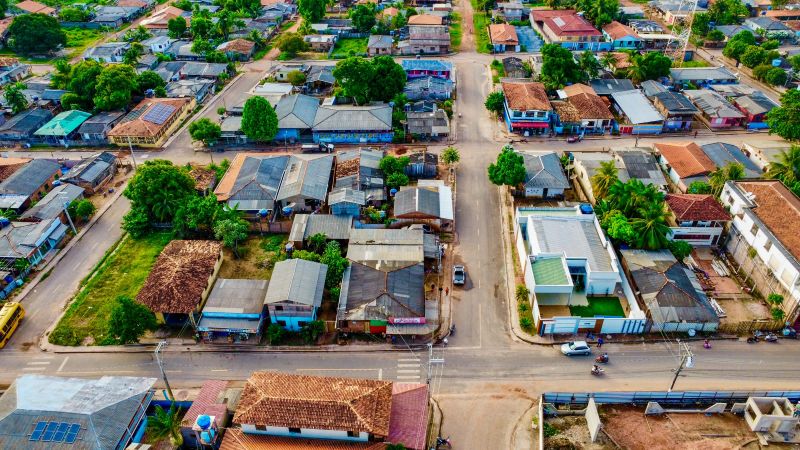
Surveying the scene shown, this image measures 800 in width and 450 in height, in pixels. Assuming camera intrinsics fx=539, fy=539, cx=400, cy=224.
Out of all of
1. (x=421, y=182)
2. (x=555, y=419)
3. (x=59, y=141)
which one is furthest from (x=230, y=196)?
(x=555, y=419)

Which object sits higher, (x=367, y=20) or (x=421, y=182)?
(x=367, y=20)

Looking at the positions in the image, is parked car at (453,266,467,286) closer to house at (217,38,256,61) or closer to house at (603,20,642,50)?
house at (217,38,256,61)

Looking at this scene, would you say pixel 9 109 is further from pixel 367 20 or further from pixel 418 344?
pixel 418 344

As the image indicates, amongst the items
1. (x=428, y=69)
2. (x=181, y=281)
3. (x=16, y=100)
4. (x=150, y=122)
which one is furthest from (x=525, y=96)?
(x=16, y=100)

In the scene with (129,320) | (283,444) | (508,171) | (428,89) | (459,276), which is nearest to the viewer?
(283,444)

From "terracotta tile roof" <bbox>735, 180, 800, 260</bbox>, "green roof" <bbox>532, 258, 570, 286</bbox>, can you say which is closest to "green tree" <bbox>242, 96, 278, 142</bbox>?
"green roof" <bbox>532, 258, 570, 286</bbox>

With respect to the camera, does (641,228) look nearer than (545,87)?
Yes

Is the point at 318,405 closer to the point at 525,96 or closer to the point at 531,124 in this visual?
the point at 531,124
